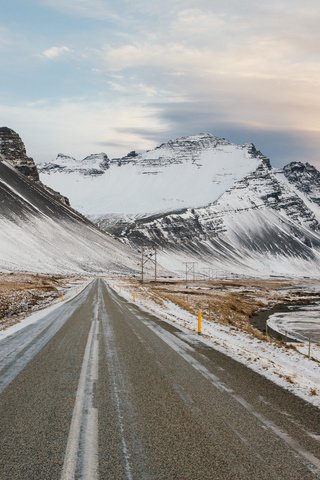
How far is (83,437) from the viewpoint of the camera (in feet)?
22.6

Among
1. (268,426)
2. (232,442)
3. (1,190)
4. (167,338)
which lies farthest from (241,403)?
(1,190)

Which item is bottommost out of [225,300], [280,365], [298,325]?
[298,325]

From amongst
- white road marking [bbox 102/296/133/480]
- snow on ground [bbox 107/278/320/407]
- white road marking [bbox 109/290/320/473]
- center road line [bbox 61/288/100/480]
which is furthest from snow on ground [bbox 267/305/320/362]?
center road line [bbox 61/288/100/480]

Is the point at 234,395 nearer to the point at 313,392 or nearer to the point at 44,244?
the point at 313,392

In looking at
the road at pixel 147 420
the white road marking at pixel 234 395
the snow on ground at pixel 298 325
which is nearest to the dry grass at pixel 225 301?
the snow on ground at pixel 298 325

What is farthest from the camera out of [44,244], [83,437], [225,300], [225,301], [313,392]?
[44,244]

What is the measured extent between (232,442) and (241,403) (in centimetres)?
228

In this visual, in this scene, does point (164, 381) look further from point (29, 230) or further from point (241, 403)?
point (29, 230)

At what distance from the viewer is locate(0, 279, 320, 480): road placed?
5.88m

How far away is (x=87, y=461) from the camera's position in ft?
19.7

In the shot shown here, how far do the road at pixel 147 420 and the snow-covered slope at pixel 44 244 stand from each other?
130m

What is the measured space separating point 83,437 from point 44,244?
16845 cm

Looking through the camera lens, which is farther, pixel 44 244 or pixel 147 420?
pixel 44 244

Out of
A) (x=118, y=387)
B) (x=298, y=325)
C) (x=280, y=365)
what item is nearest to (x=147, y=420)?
(x=118, y=387)
